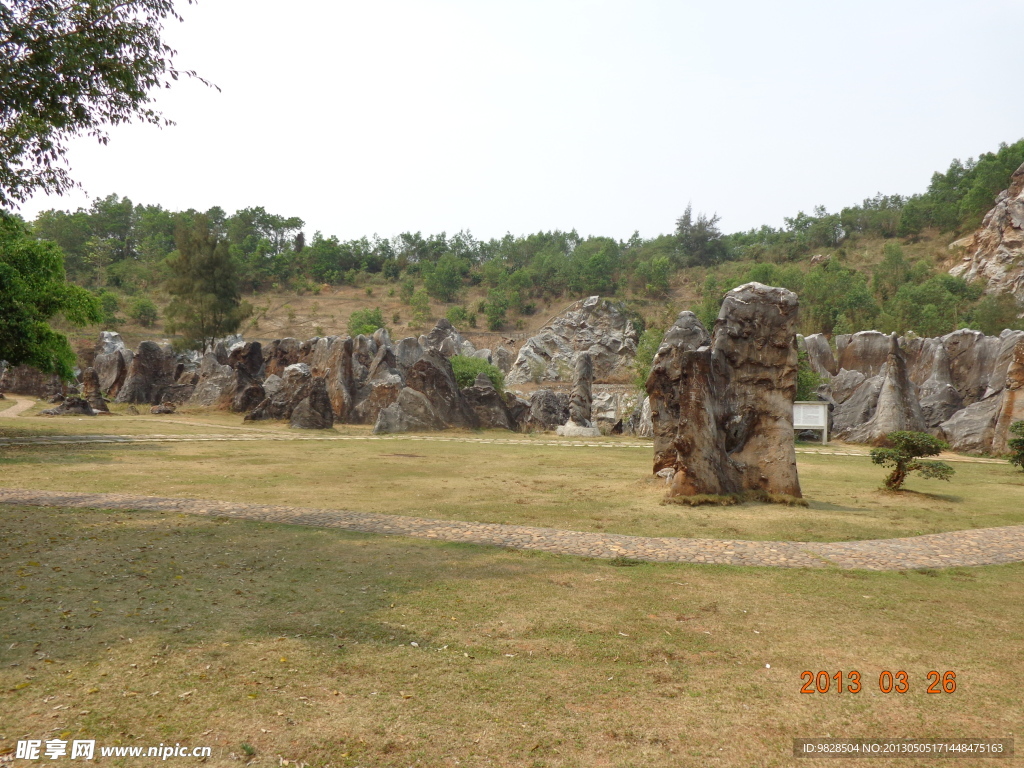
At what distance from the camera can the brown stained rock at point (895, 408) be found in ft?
86.5

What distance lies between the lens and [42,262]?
19.5 meters

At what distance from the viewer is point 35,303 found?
20000 millimetres

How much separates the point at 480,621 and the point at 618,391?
163ft

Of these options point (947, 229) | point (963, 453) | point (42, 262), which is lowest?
point (963, 453)

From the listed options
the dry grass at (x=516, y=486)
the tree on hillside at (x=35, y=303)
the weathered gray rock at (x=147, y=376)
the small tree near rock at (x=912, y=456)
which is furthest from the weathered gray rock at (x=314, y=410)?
the small tree near rock at (x=912, y=456)

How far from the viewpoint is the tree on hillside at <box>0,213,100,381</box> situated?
56.9 feet

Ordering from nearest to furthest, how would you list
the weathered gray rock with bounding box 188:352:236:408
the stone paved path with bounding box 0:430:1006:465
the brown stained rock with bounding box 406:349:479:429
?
the stone paved path with bounding box 0:430:1006:465
the brown stained rock with bounding box 406:349:479:429
the weathered gray rock with bounding box 188:352:236:408

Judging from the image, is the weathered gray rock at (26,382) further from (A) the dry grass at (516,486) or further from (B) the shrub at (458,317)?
(B) the shrub at (458,317)

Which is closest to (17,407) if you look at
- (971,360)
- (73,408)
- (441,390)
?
(73,408)

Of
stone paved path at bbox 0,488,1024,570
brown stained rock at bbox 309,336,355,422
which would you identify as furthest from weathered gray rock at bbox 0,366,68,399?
stone paved path at bbox 0,488,1024,570

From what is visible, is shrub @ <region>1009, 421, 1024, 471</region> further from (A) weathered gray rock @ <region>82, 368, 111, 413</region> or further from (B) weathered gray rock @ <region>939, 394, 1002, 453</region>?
(A) weathered gray rock @ <region>82, 368, 111, 413</region>

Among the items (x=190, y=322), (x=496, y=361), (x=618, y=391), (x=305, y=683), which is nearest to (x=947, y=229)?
(x=618, y=391)

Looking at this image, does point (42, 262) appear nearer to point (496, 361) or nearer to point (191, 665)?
point (191, 665)

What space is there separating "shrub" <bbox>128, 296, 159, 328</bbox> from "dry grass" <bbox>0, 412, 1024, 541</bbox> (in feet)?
153
